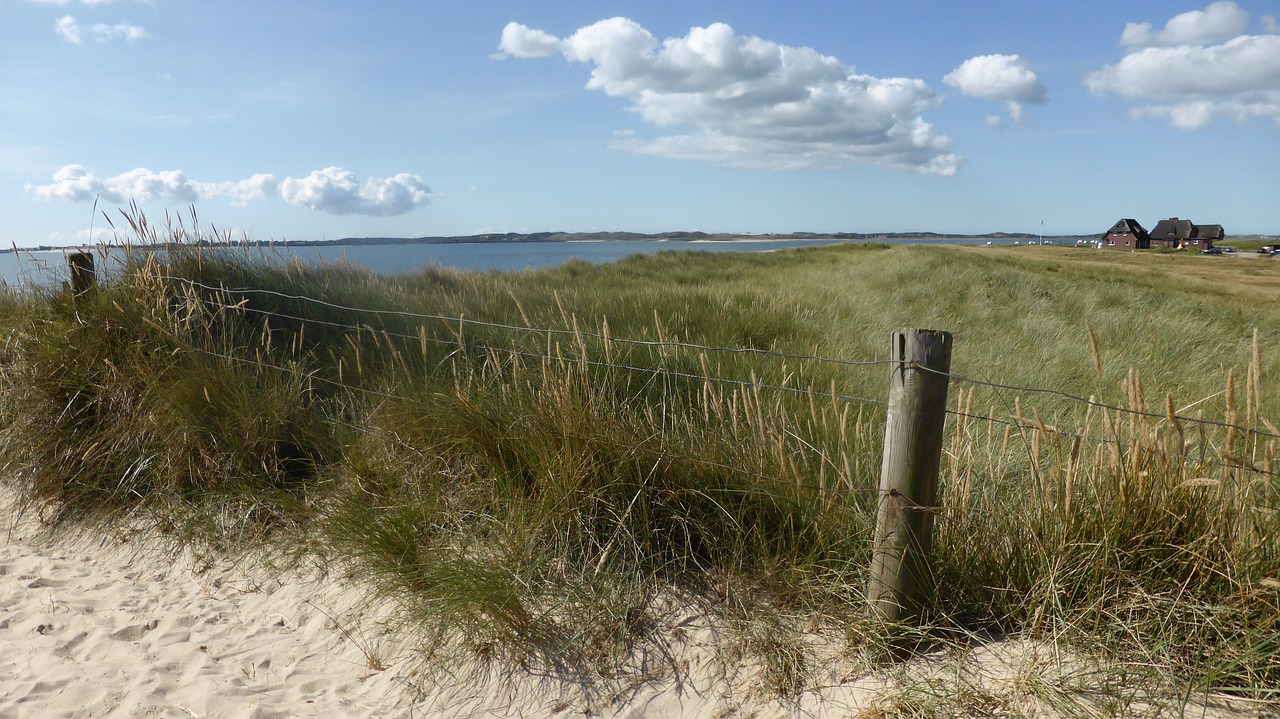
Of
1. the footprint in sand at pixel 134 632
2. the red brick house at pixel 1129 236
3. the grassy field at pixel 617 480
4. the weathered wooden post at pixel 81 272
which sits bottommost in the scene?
the footprint in sand at pixel 134 632

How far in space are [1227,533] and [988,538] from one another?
700 millimetres

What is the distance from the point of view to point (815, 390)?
4.95m

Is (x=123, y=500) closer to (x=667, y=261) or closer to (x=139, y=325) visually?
(x=139, y=325)

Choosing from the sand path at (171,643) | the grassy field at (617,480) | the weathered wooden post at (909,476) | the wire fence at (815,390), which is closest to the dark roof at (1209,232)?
the grassy field at (617,480)

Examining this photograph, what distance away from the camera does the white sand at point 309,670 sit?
7.86 feet

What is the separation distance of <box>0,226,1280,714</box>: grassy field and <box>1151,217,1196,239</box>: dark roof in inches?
3754

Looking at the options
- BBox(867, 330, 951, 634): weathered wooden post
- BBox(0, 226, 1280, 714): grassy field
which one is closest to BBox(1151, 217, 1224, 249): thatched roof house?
BBox(0, 226, 1280, 714): grassy field

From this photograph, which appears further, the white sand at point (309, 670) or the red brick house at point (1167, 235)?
the red brick house at point (1167, 235)

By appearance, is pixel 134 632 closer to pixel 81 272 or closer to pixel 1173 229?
pixel 81 272

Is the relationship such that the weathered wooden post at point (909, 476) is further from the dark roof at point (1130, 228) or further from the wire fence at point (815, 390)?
the dark roof at point (1130, 228)

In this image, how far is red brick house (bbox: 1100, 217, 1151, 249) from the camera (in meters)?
82.4

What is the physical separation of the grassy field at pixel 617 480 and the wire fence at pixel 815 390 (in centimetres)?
3

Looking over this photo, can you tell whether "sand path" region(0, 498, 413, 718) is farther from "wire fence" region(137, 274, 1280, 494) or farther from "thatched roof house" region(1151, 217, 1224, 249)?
"thatched roof house" region(1151, 217, 1224, 249)

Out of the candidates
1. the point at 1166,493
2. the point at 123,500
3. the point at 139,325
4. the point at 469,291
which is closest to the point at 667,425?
the point at 1166,493
